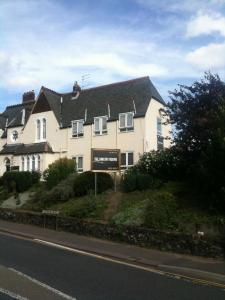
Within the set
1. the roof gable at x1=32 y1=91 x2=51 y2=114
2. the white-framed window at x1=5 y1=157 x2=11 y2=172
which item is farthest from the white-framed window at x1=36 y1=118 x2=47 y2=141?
the white-framed window at x1=5 y1=157 x2=11 y2=172

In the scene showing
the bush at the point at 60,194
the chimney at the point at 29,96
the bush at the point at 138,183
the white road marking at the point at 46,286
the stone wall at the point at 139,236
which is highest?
the chimney at the point at 29,96

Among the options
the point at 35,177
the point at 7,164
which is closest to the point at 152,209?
the point at 35,177

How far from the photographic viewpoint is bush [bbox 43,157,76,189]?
107 ft

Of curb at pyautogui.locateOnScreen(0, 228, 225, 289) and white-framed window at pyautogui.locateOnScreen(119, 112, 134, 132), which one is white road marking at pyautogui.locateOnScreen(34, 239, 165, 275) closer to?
curb at pyautogui.locateOnScreen(0, 228, 225, 289)

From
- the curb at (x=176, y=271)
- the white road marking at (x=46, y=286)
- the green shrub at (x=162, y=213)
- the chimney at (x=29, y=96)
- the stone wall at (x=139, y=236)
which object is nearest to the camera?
the white road marking at (x=46, y=286)

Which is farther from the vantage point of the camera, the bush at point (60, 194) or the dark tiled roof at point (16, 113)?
the dark tiled roof at point (16, 113)

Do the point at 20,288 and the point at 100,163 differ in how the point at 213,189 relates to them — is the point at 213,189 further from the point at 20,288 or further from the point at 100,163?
the point at 20,288

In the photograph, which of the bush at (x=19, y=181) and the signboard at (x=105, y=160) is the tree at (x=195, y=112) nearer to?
the signboard at (x=105, y=160)

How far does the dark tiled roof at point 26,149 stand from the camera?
41031mm

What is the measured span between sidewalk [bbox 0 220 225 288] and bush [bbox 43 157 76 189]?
9649mm

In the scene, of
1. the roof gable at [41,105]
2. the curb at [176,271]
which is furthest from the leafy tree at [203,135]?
the roof gable at [41,105]

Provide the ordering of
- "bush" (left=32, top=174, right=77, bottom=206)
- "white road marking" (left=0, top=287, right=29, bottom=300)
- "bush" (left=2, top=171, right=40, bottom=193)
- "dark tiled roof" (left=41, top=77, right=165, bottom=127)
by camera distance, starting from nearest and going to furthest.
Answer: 1. "white road marking" (left=0, top=287, right=29, bottom=300)
2. "bush" (left=32, top=174, right=77, bottom=206)
3. "bush" (left=2, top=171, right=40, bottom=193)
4. "dark tiled roof" (left=41, top=77, right=165, bottom=127)

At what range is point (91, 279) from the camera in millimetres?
11633

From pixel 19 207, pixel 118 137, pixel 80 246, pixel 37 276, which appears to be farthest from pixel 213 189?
pixel 118 137
